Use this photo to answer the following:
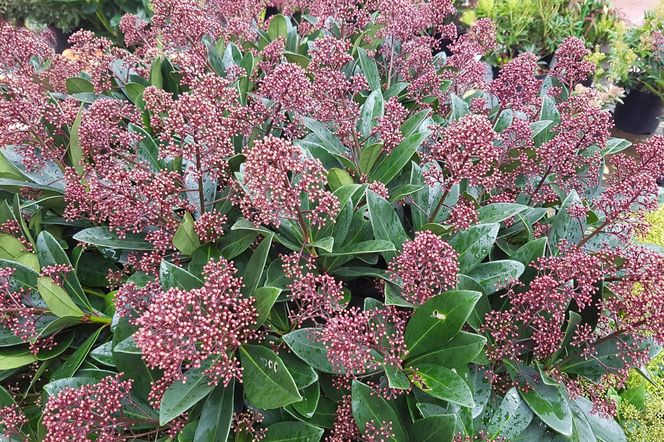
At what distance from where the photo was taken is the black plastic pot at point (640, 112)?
6773mm

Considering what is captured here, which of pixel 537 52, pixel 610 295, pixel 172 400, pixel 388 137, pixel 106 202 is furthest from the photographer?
pixel 537 52

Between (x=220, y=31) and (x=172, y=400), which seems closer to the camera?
(x=172, y=400)

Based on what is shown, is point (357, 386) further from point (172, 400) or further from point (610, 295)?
point (610, 295)

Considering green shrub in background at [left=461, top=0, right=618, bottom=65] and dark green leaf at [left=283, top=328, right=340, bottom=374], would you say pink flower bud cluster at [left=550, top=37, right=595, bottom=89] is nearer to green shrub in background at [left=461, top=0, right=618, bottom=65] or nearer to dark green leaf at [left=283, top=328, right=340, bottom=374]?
dark green leaf at [left=283, top=328, right=340, bottom=374]

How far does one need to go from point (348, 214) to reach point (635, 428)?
5.64 feet

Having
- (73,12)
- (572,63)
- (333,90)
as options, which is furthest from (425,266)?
(73,12)

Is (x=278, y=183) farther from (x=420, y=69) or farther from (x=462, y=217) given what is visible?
(x=420, y=69)

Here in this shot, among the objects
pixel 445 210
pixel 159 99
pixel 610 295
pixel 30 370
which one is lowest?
pixel 30 370

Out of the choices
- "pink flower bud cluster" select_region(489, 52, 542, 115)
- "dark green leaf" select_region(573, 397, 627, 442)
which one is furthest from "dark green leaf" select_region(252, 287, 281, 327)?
"pink flower bud cluster" select_region(489, 52, 542, 115)

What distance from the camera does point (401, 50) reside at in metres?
3.06

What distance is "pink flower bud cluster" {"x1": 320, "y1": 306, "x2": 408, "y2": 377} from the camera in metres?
1.40

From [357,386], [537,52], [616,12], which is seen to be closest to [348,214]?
[357,386]

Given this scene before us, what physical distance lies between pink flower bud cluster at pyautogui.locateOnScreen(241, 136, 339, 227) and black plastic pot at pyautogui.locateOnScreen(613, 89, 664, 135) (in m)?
6.80

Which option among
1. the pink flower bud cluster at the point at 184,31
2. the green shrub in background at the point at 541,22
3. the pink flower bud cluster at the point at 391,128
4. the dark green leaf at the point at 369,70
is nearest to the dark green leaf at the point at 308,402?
the pink flower bud cluster at the point at 391,128
